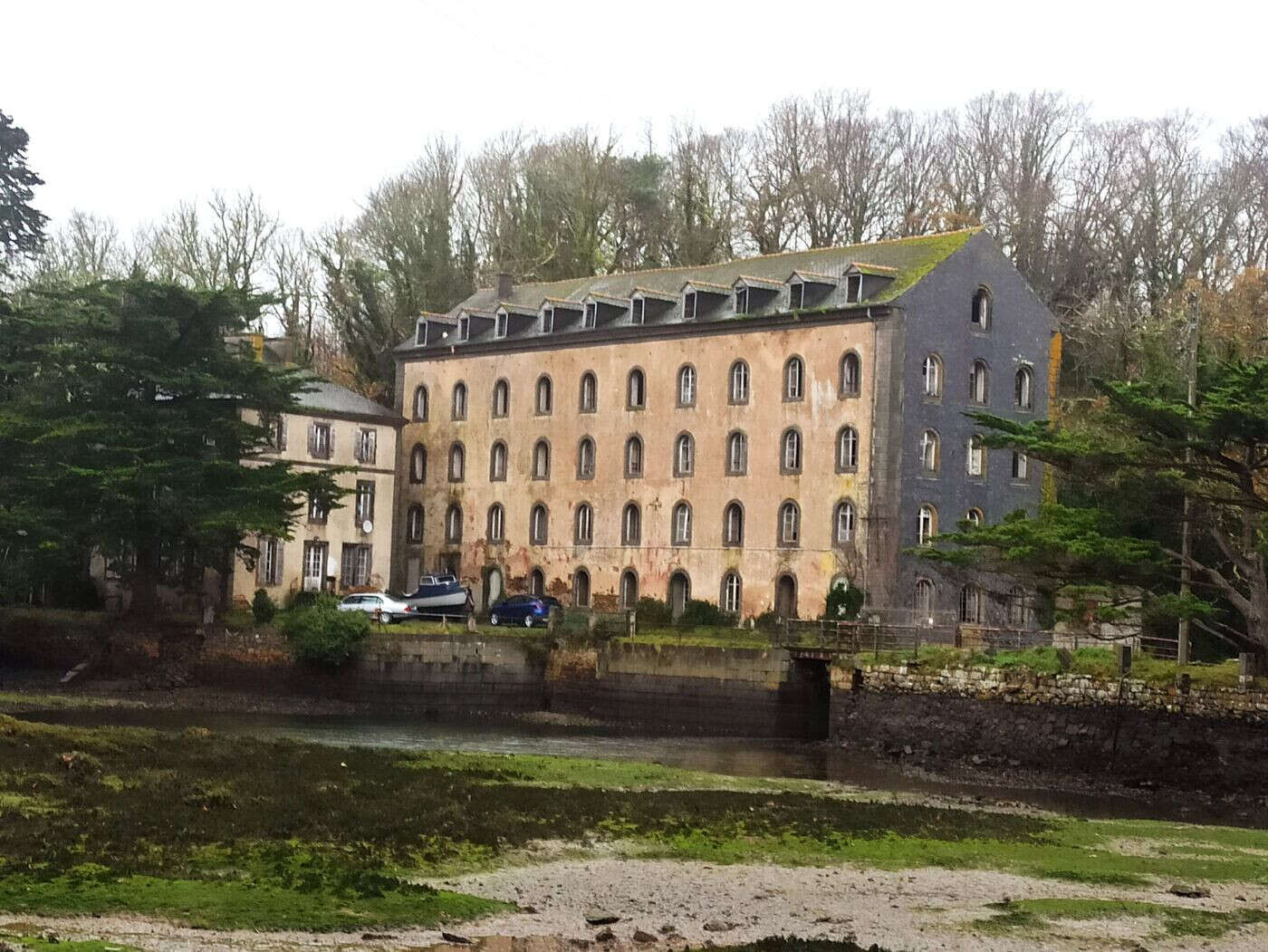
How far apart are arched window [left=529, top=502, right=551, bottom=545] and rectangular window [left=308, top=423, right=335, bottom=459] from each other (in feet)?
24.8

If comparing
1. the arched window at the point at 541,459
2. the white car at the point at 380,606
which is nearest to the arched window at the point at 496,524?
the arched window at the point at 541,459

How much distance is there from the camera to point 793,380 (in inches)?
2623

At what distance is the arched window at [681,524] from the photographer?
6931 cm

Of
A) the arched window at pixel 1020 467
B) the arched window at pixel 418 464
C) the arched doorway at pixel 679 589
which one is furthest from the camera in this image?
the arched window at pixel 418 464

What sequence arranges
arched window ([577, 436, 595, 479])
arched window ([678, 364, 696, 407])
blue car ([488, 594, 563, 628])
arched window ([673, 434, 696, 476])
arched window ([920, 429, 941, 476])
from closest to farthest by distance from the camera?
arched window ([920, 429, 941, 476])
blue car ([488, 594, 563, 628])
arched window ([673, 434, 696, 476])
arched window ([678, 364, 696, 407])
arched window ([577, 436, 595, 479])

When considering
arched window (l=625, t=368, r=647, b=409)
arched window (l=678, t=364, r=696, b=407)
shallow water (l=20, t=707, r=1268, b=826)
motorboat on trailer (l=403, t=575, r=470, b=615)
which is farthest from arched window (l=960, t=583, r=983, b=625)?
motorboat on trailer (l=403, t=575, r=470, b=615)

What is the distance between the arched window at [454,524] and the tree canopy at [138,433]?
46.4 ft

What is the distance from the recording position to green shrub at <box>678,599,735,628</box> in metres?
64.1

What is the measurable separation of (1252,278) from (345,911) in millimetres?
53718

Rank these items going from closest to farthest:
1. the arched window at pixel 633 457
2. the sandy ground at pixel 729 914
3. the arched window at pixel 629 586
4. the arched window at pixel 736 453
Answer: the sandy ground at pixel 729 914 → the arched window at pixel 736 453 → the arched window at pixel 629 586 → the arched window at pixel 633 457

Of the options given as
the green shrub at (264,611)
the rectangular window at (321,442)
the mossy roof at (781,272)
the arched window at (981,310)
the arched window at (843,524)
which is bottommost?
the green shrub at (264,611)

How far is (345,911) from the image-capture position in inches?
806

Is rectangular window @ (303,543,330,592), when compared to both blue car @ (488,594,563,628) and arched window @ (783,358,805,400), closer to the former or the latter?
blue car @ (488,594,563,628)

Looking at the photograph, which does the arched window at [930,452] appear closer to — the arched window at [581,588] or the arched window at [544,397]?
the arched window at [581,588]
